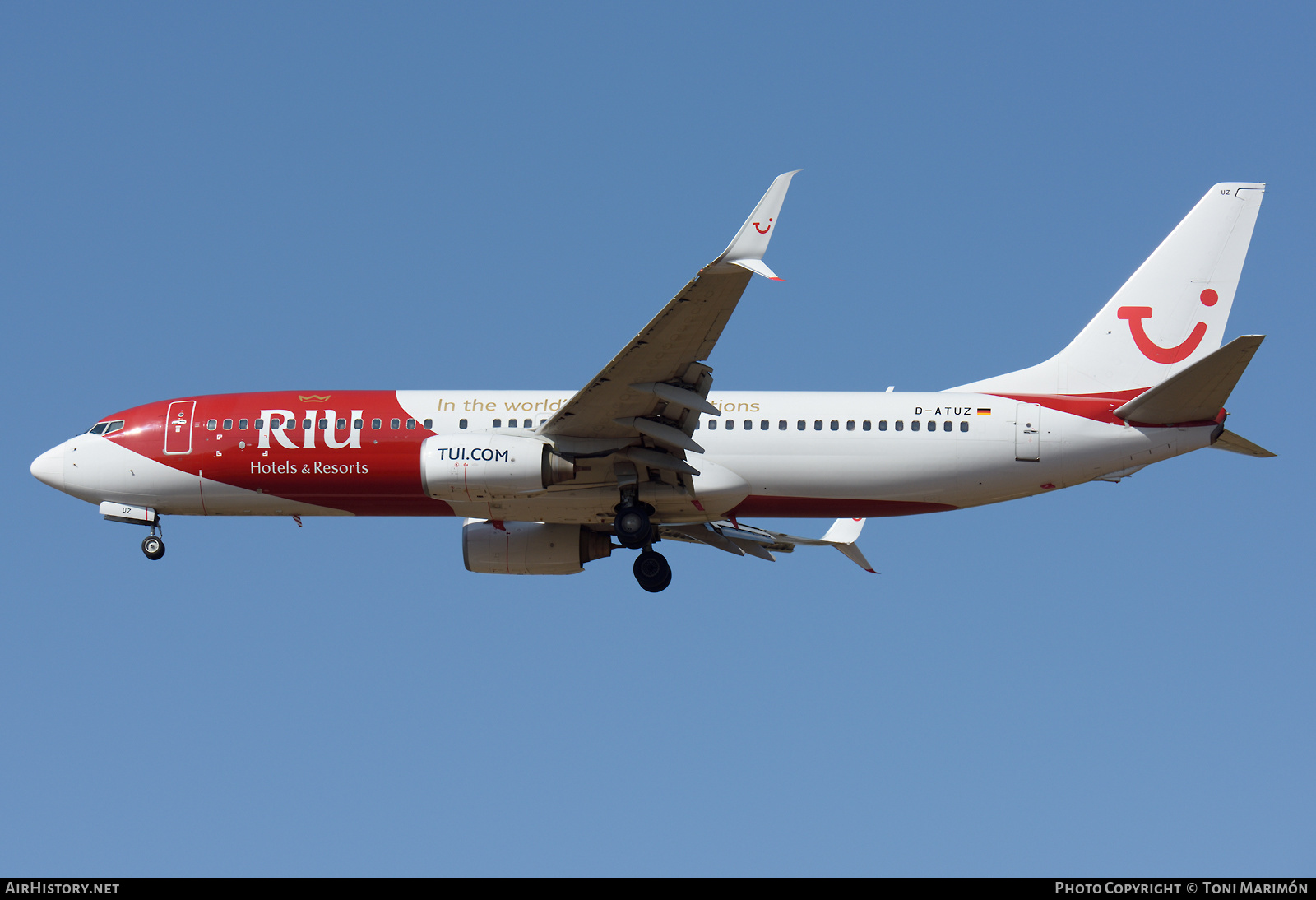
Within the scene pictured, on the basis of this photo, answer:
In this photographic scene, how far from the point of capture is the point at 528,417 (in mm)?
33500

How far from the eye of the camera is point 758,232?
25.3 metres

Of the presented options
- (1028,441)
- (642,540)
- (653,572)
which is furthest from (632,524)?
(1028,441)

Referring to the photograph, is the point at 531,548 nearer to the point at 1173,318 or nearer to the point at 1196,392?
the point at 1196,392

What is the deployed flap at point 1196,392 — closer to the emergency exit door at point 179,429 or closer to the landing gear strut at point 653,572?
the landing gear strut at point 653,572

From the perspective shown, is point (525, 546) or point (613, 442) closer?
point (613, 442)

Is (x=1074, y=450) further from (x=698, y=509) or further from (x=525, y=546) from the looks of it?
(x=525, y=546)

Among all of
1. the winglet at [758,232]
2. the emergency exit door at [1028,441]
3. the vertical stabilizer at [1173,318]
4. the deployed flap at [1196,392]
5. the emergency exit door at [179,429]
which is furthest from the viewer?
the emergency exit door at [179,429]

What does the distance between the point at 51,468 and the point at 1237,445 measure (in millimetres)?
27693

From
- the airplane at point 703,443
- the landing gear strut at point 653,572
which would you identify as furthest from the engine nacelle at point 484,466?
the landing gear strut at point 653,572

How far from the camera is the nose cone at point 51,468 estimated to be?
1388 inches

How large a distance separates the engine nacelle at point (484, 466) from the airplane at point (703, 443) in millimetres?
41

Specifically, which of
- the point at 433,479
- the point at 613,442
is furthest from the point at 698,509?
the point at 433,479

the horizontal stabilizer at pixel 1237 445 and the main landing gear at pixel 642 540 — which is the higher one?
the horizontal stabilizer at pixel 1237 445
